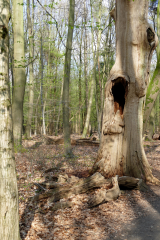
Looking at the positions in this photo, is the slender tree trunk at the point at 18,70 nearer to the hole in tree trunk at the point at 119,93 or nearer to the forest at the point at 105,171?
the forest at the point at 105,171

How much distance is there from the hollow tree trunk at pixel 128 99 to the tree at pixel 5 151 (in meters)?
3.50

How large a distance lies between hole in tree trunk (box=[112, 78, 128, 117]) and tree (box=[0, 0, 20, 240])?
12.5 ft

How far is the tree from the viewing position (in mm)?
2512

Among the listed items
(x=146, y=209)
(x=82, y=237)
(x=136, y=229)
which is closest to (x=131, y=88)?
(x=146, y=209)

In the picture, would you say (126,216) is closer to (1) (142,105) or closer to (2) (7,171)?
(2) (7,171)

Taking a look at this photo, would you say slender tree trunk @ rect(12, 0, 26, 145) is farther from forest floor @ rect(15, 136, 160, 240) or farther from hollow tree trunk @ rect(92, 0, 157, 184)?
hollow tree trunk @ rect(92, 0, 157, 184)

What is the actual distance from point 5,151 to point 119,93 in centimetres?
439

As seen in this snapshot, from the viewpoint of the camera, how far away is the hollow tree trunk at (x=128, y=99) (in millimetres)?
5695

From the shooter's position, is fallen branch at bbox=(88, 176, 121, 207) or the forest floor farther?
fallen branch at bbox=(88, 176, 121, 207)

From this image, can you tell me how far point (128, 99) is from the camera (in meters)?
5.80

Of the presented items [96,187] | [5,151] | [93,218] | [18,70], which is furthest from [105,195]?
[18,70]

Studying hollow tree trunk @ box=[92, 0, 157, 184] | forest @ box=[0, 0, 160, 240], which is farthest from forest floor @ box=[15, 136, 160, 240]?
hollow tree trunk @ box=[92, 0, 157, 184]

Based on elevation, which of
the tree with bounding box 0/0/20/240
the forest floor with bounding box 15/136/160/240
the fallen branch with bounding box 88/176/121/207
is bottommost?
the forest floor with bounding box 15/136/160/240

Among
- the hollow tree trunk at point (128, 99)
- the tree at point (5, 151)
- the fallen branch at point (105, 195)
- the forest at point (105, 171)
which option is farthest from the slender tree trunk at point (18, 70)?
the tree at point (5, 151)
